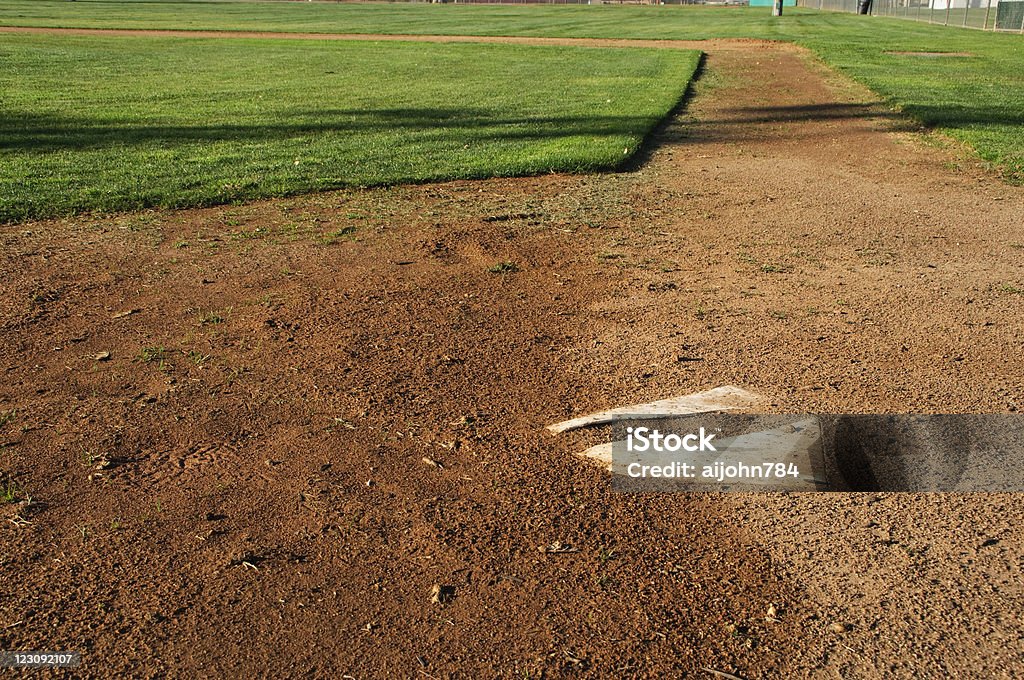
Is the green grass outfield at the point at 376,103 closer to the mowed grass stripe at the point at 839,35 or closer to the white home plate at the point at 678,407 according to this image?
the mowed grass stripe at the point at 839,35

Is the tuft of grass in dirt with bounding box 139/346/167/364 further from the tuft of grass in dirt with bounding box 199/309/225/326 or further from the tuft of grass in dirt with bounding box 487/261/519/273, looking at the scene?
the tuft of grass in dirt with bounding box 487/261/519/273

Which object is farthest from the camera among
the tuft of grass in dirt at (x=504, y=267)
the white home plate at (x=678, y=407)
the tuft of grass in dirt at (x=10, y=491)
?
the tuft of grass in dirt at (x=504, y=267)

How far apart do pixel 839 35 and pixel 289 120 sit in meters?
21.8

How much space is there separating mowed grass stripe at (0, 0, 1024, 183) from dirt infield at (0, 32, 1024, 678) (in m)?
4.90

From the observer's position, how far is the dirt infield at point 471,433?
2.68 metres

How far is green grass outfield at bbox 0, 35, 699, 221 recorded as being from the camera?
8273mm

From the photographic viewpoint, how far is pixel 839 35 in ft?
93.0

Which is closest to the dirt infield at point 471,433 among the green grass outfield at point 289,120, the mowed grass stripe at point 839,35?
the green grass outfield at point 289,120

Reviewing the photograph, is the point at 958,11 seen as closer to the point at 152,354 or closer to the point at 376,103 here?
the point at 376,103

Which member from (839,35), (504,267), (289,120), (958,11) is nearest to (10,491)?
(504,267)

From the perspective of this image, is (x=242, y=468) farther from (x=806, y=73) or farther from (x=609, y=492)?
(x=806, y=73)

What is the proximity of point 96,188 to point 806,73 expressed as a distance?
45.4ft

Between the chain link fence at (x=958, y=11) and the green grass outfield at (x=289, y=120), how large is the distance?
1724 centimetres

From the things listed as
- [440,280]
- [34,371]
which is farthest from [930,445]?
[34,371]
